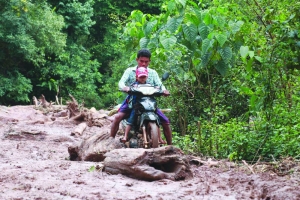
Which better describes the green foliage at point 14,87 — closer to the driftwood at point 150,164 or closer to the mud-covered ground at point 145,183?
the mud-covered ground at point 145,183

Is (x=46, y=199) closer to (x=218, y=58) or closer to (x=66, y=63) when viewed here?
(x=218, y=58)

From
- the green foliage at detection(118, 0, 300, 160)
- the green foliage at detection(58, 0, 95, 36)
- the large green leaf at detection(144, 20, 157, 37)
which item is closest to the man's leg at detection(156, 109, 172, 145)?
the green foliage at detection(118, 0, 300, 160)

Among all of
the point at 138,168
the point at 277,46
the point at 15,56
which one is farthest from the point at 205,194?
the point at 15,56

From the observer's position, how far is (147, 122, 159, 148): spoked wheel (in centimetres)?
678

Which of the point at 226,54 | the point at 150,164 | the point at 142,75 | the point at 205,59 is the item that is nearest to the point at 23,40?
the point at 205,59

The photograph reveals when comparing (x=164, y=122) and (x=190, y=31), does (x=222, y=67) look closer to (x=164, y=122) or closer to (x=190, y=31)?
(x=190, y=31)

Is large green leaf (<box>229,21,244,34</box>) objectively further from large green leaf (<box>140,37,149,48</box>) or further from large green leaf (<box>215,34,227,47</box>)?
large green leaf (<box>140,37,149,48</box>)

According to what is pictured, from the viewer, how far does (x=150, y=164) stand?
5555mm

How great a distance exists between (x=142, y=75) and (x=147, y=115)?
610mm

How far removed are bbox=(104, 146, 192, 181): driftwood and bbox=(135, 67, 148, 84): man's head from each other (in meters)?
1.71

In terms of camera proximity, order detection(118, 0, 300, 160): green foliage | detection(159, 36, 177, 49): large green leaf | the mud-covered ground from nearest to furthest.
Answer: the mud-covered ground
detection(118, 0, 300, 160): green foliage
detection(159, 36, 177, 49): large green leaf

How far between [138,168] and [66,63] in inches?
1031

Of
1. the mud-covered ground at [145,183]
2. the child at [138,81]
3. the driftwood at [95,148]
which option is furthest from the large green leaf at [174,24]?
the mud-covered ground at [145,183]

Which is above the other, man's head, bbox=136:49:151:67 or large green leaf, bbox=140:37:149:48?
large green leaf, bbox=140:37:149:48
